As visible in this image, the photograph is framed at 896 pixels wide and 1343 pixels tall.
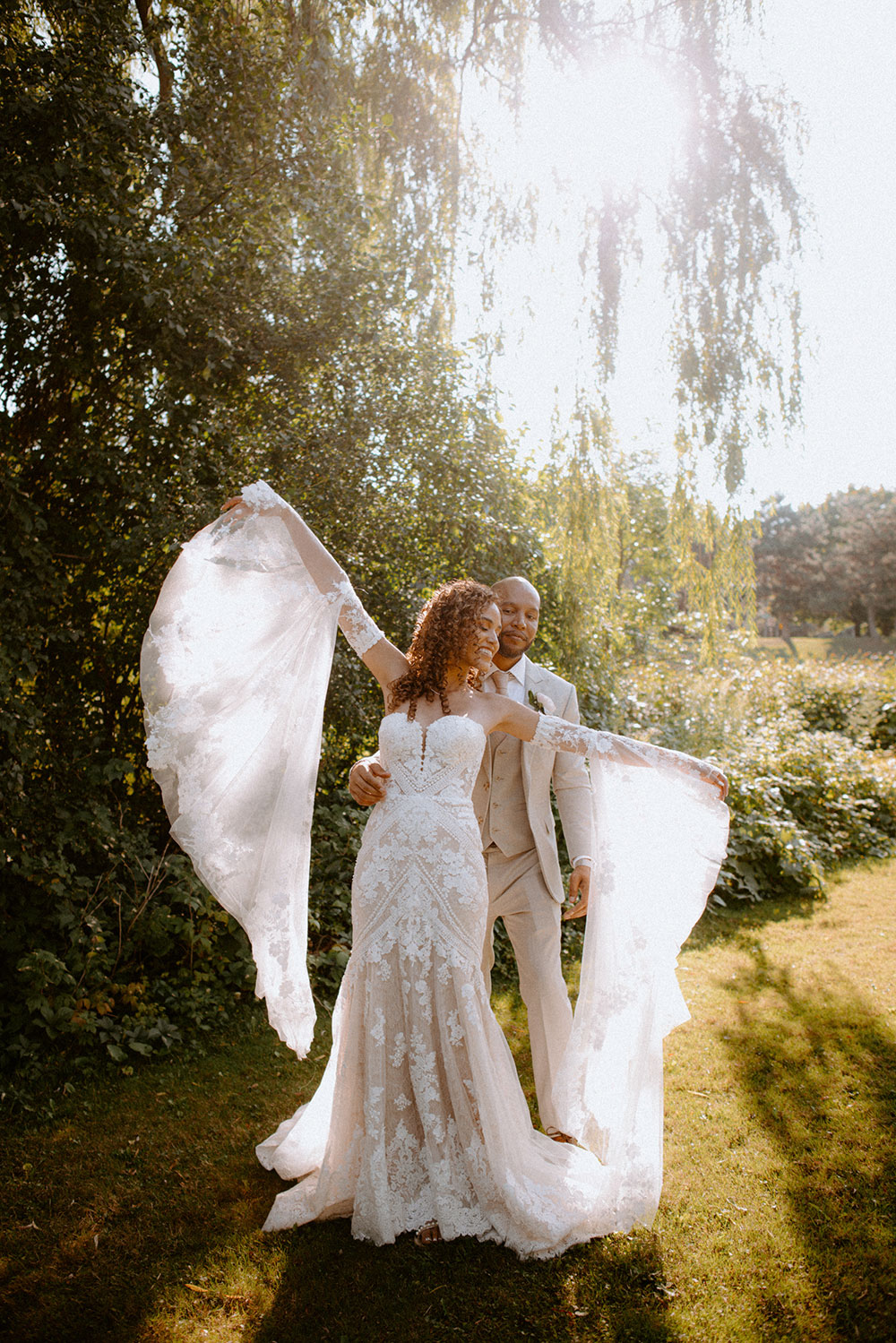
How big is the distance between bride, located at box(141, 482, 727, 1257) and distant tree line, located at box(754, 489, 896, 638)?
39.2 metres

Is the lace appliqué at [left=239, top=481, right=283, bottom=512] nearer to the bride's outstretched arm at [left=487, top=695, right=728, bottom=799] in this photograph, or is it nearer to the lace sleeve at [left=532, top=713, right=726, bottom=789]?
the bride's outstretched arm at [left=487, top=695, right=728, bottom=799]

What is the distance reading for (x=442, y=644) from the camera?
3.33m

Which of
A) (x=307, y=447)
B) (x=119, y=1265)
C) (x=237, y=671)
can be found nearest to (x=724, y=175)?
(x=307, y=447)

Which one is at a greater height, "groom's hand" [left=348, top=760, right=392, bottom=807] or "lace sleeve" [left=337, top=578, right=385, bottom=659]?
"lace sleeve" [left=337, top=578, right=385, bottom=659]

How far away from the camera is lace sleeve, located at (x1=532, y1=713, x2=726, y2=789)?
11.0 feet

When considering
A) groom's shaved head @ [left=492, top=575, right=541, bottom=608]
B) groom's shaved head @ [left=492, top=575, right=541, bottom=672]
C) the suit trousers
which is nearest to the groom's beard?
groom's shaved head @ [left=492, top=575, right=541, bottom=672]

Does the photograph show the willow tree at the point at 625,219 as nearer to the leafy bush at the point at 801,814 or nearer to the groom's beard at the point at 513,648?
the leafy bush at the point at 801,814

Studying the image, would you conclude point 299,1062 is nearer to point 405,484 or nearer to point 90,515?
point 90,515

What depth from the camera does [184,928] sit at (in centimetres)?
498

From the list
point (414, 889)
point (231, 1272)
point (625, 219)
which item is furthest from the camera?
point (625, 219)

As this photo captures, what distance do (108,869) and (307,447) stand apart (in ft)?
10.2

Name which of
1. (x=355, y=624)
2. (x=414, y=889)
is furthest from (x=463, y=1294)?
(x=355, y=624)

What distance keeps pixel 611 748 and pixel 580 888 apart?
2.30 feet

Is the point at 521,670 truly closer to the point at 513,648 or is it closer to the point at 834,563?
the point at 513,648
